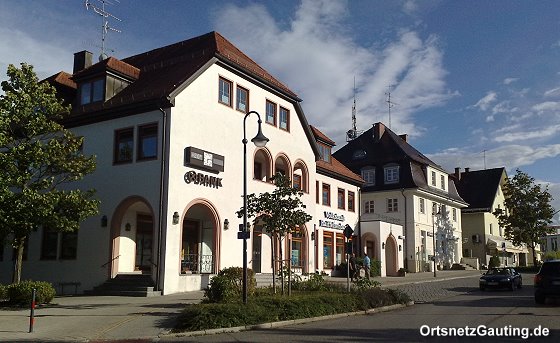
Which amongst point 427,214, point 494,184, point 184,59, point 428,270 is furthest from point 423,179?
point 184,59

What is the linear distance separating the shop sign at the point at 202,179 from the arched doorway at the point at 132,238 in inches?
82.2

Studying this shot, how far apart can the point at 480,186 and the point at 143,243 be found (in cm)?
4985

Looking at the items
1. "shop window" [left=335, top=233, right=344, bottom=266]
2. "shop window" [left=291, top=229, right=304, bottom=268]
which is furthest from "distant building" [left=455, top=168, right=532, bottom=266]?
"shop window" [left=291, top=229, right=304, bottom=268]

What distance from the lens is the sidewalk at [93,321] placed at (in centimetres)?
1287

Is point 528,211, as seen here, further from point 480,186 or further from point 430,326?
point 430,326

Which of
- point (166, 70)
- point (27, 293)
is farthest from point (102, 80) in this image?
point (27, 293)

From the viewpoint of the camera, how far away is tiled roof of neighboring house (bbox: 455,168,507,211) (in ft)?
209

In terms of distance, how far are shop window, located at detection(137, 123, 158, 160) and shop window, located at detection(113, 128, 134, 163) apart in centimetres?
51

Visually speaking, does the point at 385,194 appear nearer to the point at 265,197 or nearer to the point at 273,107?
the point at 273,107

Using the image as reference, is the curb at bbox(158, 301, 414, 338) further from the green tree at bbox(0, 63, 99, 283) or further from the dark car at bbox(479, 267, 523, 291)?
the dark car at bbox(479, 267, 523, 291)

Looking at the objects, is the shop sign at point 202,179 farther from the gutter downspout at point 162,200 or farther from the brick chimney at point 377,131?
the brick chimney at point 377,131

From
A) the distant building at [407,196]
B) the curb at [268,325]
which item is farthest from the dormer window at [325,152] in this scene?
the curb at [268,325]

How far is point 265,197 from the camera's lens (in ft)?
61.0

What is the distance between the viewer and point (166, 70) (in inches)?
1093
